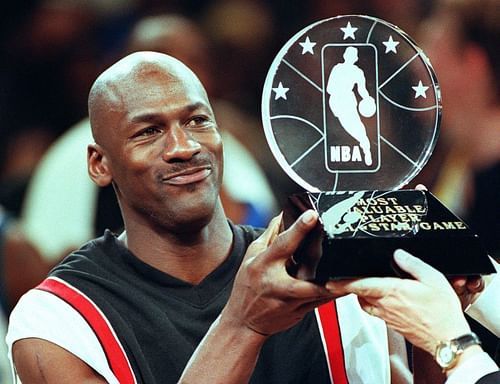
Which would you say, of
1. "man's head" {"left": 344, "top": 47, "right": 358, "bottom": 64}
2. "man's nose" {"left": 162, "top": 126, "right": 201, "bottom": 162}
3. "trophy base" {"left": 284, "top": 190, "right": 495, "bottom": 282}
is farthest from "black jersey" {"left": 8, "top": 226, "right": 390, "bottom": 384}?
"man's head" {"left": 344, "top": 47, "right": 358, "bottom": 64}

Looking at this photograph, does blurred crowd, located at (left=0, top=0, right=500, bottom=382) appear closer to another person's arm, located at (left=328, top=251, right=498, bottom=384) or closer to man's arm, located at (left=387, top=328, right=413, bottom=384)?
man's arm, located at (left=387, top=328, right=413, bottom=384)

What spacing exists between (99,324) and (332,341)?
46 cm

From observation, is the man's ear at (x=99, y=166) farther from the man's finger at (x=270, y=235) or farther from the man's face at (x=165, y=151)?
the man's finger at (x=270, y=235)

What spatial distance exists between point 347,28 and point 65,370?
2.83 ft

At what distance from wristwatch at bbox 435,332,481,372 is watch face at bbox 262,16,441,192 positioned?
49cm

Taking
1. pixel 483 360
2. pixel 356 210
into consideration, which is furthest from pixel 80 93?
pixel 483 360

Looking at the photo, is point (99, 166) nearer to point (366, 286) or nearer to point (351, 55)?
point (351, 55)

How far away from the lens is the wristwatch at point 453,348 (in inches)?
64.7

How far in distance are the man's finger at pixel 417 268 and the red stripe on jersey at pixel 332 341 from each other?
419mm

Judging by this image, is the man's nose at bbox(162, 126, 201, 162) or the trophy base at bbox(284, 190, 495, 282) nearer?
the trophy base at bbox(284, 190, 495, 282)

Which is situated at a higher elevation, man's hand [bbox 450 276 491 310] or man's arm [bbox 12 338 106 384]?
man's hand [bbox 450 276 491 310]

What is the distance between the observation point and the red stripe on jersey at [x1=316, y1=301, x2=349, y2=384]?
2066 millimetres

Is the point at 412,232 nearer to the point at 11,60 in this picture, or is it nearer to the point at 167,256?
the point at 167,256

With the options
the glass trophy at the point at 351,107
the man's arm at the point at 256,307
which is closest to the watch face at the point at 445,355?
the man's arm at the point at 256,307
